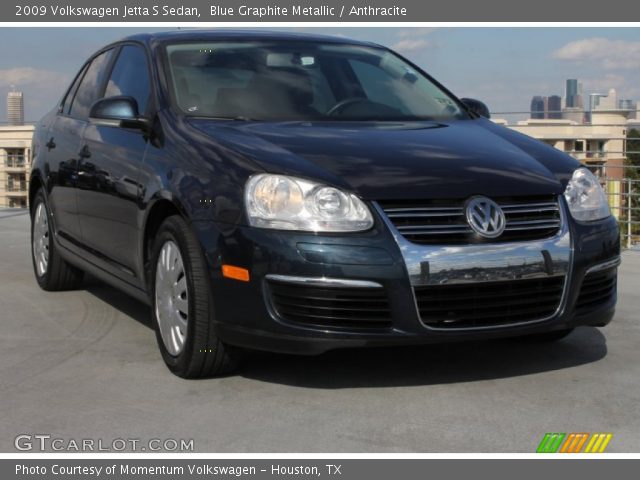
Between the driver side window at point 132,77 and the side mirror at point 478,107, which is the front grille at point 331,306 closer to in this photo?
the driver side window at point 132,77

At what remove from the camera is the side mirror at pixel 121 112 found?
524cm

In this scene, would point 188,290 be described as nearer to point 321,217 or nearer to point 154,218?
point 154,218

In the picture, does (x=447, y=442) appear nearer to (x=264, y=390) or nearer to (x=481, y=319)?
(x=481, y=319)

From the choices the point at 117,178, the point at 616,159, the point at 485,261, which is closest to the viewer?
the point at 485,261

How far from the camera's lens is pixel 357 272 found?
4199 mm

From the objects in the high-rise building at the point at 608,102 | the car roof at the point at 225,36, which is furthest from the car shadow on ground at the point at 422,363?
the high-rise building at the point at 608,102

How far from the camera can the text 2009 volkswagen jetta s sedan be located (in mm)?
4254

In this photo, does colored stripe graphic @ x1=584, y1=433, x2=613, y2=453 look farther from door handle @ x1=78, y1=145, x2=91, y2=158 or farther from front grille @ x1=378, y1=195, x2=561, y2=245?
door handle @ x1=78, y1=145, x2=91, y2=158

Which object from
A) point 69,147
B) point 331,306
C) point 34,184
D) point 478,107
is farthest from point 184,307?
point 34,184

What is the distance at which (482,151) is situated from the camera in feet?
15.9

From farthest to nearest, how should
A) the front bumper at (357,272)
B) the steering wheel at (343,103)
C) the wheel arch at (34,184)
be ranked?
the wheel arch at (34,184) < the steering wheel at (343,103) < the front bumper at (357,272)

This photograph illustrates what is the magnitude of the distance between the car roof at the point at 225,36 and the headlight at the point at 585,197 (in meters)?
1.94

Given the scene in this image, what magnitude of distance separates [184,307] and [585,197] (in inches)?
75.1
